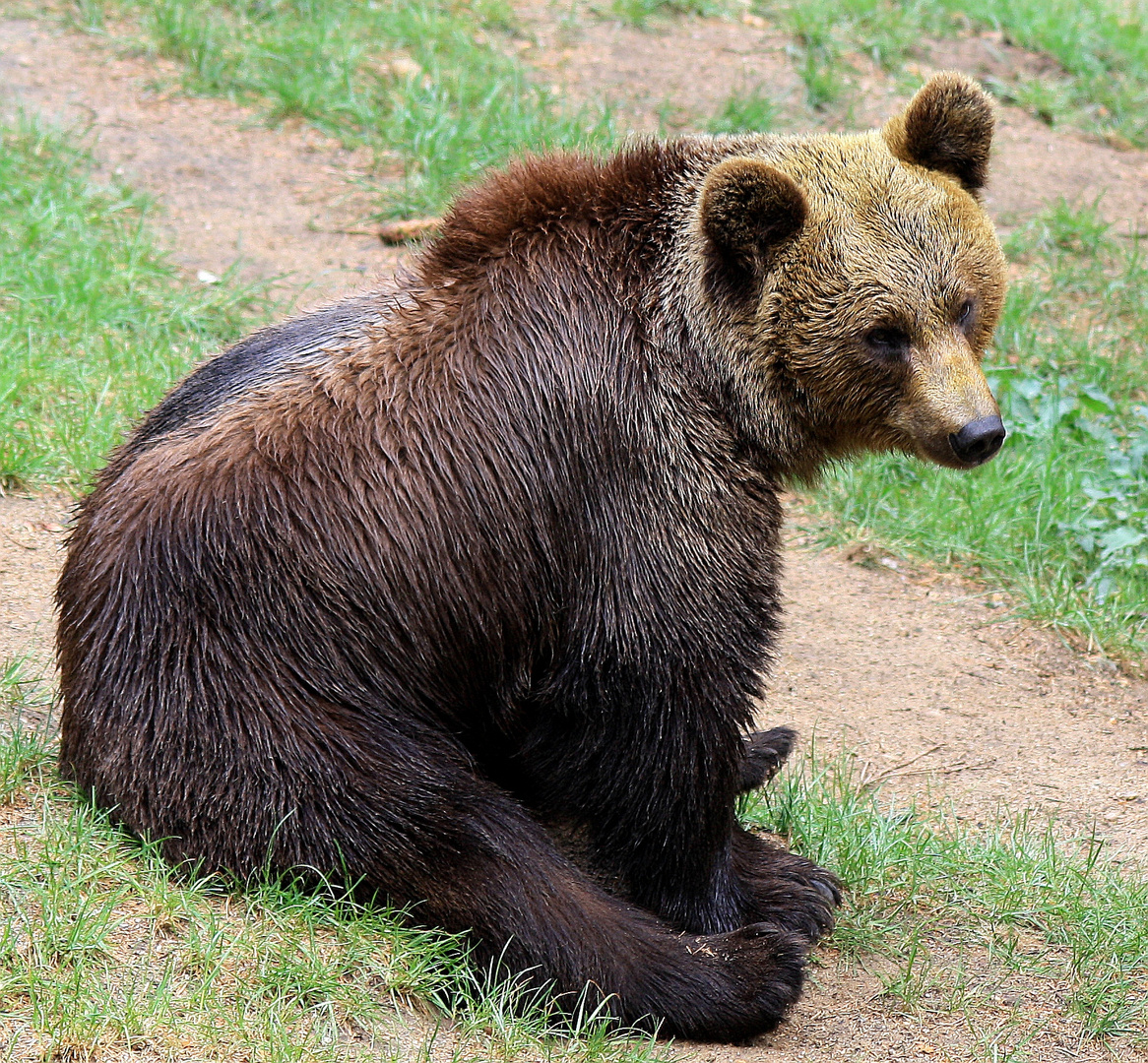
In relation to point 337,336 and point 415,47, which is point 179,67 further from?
point 337,336

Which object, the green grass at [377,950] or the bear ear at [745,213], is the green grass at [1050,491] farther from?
the bear ear at [745,213]

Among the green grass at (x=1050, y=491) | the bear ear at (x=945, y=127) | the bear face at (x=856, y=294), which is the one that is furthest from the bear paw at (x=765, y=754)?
the bear ear at (x=945, y=127)

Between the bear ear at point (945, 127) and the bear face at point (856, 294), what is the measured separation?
0.04 feet

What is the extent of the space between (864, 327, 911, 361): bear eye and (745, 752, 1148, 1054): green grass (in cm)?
192

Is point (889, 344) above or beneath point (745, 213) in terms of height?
beneath

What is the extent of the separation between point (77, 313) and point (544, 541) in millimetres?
4335

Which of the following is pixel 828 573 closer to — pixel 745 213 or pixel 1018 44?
pixel 745 213

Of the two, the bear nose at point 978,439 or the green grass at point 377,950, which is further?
the bear nose at point 978,439

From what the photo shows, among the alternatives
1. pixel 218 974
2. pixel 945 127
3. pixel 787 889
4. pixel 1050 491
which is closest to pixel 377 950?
pixel 218 974

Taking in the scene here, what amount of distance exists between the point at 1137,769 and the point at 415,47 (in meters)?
7.16

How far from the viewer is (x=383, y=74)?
10.3 m

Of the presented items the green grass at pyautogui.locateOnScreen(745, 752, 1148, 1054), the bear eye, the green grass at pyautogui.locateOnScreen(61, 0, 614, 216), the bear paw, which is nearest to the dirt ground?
the green grass at pyautogui.locateOnScreen(745, 752, 1148, 1054)

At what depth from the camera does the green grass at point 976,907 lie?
481 cm

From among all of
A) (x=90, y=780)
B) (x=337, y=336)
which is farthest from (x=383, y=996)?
(x=337, y=336)
